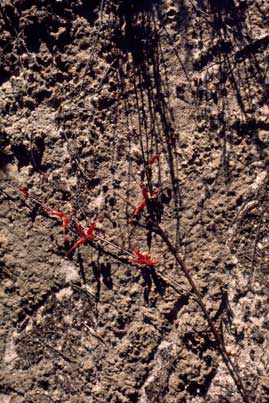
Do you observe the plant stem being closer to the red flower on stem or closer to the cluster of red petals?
the cluster of red petals

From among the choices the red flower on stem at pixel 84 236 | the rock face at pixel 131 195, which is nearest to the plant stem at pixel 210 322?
the rock face at pixel 131 195

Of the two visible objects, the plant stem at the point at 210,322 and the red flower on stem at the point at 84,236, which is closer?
the plant stem at the point at 210,322

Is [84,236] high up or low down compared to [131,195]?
down

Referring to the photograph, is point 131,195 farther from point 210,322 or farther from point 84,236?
point 210,322

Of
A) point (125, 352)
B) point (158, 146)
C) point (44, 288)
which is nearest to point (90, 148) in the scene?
point (158, 146)

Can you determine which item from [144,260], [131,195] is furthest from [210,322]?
[131,195]

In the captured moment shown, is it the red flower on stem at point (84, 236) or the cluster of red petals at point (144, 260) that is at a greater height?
the cluster of red petals at point (144, 260)

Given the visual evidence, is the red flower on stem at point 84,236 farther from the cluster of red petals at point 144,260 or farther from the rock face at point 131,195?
the cluster of red petals at point 144,260

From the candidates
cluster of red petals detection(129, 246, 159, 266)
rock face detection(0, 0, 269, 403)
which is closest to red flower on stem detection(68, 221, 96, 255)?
rock face detection(0, 0, 269, 403)
